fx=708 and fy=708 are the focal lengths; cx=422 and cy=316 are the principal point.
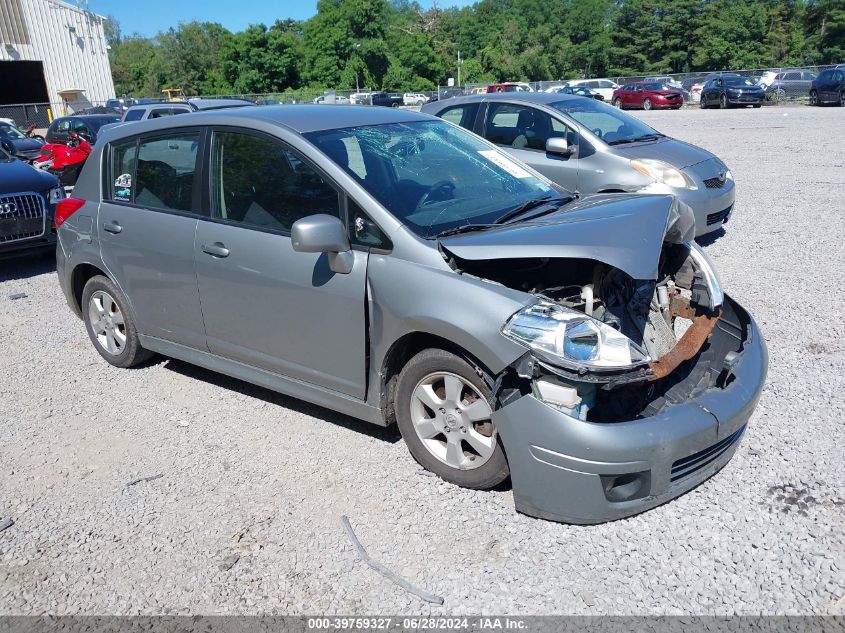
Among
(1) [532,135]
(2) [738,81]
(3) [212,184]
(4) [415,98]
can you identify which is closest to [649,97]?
(2) [738,81]

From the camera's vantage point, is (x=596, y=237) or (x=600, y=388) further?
(x=596, y=237)

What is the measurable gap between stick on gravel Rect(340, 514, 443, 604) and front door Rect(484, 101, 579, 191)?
5425 millimetres

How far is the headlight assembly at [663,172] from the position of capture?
298 inches

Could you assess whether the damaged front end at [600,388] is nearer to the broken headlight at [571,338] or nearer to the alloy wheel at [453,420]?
the broken headlight at [571,338]

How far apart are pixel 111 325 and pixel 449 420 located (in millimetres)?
3092

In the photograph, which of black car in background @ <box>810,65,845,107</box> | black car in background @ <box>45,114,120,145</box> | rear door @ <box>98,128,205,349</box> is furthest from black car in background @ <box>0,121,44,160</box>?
black car in background @ <box>810,65,845,107</box>

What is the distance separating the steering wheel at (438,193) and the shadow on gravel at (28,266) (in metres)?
6.26

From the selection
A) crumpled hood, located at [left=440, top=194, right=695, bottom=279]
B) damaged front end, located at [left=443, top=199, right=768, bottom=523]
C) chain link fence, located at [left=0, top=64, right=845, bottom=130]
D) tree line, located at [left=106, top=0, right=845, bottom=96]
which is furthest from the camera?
tree line, located at [left=106, top=0, right=845, bottom=96]

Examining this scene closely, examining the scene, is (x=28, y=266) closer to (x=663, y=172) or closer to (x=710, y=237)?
(x=663, y=172)

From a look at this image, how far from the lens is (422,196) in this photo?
12.7 ft

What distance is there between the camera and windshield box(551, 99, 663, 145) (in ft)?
27.1

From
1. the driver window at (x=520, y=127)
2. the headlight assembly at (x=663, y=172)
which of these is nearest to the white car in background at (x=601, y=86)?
the driver window at (x=520, y=127)

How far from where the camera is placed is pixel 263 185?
161 inches

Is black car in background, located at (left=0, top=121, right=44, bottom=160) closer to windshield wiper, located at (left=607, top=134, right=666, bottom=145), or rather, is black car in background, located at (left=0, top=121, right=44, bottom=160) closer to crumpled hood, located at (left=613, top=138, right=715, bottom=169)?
windshield wiper, located at (left=607, top=134, right=666, bottom=145)
